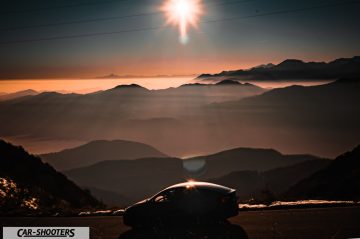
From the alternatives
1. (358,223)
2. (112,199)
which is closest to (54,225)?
(358,223)

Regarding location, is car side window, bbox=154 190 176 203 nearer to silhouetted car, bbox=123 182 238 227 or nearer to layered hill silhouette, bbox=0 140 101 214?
silhouetted car, bbox=123 182 238 227

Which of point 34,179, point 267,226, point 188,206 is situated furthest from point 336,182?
point 188,206

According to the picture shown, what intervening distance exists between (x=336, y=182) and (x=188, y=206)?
25.1m

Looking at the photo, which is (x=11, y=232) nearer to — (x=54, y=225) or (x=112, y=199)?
(x=54, y=225)

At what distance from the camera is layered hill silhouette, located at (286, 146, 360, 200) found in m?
30.2

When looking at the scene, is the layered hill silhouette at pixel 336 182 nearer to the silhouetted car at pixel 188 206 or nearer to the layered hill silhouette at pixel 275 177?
the silhouetted car at pixel 188 206

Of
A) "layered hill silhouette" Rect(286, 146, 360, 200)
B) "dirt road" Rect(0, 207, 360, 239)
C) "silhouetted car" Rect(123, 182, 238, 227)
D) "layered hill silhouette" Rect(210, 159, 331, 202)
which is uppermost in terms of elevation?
"layered hill silhouette" Rect(210, 159, 331, 202)

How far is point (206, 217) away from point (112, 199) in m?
178

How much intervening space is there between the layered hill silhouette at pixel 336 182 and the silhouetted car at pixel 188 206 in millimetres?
15392

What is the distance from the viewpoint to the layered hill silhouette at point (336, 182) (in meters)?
30.2

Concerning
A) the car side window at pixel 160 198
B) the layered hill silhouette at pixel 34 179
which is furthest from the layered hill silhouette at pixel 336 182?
the layered hill silhouette at pixel 34 179

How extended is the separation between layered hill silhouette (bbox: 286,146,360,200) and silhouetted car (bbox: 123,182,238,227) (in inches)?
606

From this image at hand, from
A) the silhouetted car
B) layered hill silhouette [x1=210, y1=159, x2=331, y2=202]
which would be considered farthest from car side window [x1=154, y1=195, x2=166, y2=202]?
layered hill silhouette [x1=210, y1=159, x2=331, y2=202]

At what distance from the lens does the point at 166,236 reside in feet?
46.4
